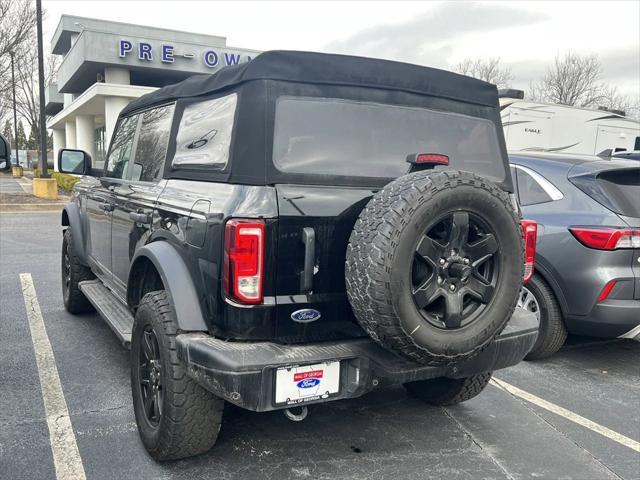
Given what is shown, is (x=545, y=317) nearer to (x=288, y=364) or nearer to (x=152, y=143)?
(x=288, y=364)

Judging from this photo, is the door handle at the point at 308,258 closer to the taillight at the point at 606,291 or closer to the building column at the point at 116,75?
the taillight at the point at 606,291

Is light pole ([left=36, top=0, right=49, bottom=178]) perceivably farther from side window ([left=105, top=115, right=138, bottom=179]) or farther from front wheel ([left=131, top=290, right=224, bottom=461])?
front wheel ([left=131, top=290, right=224, bottom=461])

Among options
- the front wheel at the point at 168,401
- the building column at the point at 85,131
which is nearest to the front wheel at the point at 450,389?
the front wheel at the point at 168,401

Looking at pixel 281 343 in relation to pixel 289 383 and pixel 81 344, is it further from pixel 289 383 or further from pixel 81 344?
pixel 81 344

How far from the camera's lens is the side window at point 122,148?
13.1 ft

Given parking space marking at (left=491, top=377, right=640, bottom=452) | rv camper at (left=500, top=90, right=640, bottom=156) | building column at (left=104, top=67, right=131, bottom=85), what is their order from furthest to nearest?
building column at (left=104, top=67, right=131, bottom=85), rv camper at (left=500, top=90, right=640, bottom=156), parking space marking at (left=491, top=377, right=640, bottom=452)

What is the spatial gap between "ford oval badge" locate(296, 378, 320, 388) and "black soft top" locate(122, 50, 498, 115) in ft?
4.51

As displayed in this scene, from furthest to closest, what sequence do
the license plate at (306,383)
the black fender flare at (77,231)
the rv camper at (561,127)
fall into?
the rv camper at (561,127)
the black fender flare at (77,231)
the license plate at (306,383)

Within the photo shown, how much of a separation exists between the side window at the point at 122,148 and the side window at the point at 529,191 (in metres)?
3.26

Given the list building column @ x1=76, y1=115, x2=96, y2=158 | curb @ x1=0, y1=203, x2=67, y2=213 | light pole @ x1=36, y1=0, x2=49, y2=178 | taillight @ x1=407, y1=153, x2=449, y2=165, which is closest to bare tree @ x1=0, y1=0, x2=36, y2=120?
light pole @ x1=36, y1=0, x2=49, y2=178

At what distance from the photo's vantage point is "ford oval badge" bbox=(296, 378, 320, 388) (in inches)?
92.3

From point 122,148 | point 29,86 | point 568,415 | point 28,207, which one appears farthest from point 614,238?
point 29,86

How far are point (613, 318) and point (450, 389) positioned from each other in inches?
59.0

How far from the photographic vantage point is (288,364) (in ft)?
7.52
